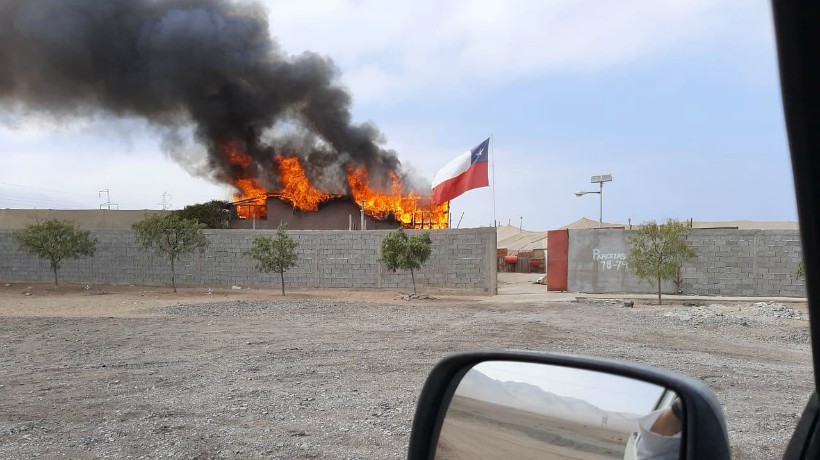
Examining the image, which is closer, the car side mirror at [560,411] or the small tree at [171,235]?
the car side mirror at [560,411]

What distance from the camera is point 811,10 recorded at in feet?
3.54

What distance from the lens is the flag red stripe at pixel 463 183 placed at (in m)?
27.7

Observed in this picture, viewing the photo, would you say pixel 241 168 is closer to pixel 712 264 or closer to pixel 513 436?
pixel 712 264

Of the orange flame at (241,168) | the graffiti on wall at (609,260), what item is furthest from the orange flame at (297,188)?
the graffiti on wall at (609,260)

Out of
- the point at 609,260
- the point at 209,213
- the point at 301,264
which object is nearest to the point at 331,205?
the point at 209,213

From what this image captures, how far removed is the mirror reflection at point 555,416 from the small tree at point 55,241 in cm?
3293

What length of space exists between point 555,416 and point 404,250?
78.3 ft

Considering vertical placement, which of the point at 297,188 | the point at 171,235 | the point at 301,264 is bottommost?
→ the point at 301,264

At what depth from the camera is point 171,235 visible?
2933cm

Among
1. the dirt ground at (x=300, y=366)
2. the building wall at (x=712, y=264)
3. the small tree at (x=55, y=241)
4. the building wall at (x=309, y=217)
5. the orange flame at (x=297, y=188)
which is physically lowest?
the dirt ground at (x=300, y=366)

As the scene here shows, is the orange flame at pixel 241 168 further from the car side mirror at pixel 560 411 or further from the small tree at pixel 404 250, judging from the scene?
the car side mirror at pixel 560 411

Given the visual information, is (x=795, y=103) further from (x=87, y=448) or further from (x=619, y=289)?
(x=619, y=289)

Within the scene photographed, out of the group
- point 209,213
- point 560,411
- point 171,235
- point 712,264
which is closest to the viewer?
point 560,411

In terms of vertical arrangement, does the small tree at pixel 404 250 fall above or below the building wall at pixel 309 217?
below
